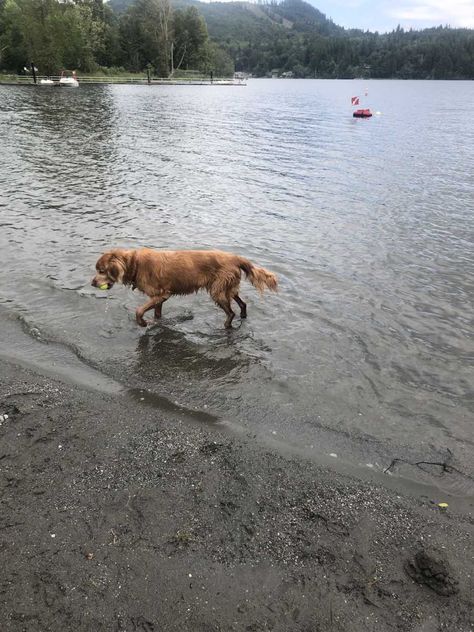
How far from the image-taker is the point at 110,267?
7742mm

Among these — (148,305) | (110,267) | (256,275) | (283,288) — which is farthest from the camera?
(283,288)

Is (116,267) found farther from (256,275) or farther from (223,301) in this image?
(256,275)

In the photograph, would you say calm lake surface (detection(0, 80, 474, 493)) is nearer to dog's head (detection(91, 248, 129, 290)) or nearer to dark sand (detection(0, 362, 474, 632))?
dark sand (detection(0, 362, 474, 632))

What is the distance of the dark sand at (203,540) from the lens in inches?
145

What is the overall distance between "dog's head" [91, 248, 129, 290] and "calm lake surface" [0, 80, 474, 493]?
107 cm

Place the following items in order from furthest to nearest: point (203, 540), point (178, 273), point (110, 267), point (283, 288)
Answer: point (283, 288) < point (178, 273) < point (110, 267) < point (203, 540)

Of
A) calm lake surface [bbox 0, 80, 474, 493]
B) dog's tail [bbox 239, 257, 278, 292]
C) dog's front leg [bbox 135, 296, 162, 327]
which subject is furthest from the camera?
dog's front leg [bbox 135, 296, 162, 327]

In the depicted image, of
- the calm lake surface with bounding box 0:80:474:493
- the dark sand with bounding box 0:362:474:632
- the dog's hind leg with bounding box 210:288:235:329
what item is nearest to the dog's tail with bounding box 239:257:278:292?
the dog's hind leg with bounding box 210:288:235:329

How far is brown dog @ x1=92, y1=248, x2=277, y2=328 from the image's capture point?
789cm

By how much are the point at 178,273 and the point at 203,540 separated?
4709mm

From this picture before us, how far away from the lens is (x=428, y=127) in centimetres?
4331

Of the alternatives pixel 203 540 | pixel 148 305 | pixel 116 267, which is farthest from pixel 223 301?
pixel 203 540

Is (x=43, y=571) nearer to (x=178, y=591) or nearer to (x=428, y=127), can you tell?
(x=178, y=591)

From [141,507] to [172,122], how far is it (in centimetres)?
4250
